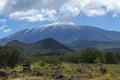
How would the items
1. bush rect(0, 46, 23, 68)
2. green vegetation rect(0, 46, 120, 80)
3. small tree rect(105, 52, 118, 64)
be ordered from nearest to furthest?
green vegetation rect(0, 46, 120, 80)
bush rect(0, 46, 23, 68)
small tree rect(105, 52, 118, 64)

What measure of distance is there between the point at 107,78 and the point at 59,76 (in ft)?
12.2

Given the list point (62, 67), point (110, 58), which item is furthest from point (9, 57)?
point (62, 67)

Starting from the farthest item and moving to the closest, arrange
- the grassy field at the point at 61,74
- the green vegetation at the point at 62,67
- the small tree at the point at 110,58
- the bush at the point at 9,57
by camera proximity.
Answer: the small tree at the point at 110,58 < the bush at the point at 9,57 < the green vegetation at the point at 62,67 < the grassy field at the point at 61,74

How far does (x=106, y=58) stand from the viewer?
128 m

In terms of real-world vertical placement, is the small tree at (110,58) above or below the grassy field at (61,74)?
above

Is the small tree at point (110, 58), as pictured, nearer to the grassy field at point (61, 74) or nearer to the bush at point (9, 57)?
the bush at point (9, 57)

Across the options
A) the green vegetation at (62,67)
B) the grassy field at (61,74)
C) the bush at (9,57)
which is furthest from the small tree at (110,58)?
the grassy field at (61,74)

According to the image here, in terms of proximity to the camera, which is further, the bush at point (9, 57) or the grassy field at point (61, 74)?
the bush at point (9, 57)

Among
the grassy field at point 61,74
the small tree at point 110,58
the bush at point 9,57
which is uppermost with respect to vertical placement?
the bush at point 9,57

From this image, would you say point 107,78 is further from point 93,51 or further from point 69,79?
point 93,51

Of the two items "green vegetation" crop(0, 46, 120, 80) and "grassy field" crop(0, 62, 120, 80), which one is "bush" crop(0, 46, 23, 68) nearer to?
"green vegetation" crop(0, 46, 120, 80)

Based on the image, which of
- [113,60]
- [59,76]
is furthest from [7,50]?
[59,76]

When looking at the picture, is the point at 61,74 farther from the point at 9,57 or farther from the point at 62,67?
the point at 9,57

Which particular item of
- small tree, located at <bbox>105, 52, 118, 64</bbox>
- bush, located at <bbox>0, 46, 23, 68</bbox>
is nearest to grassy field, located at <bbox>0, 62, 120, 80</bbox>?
bush, located at <bbox>0, 46, 23, 68</bbox>
